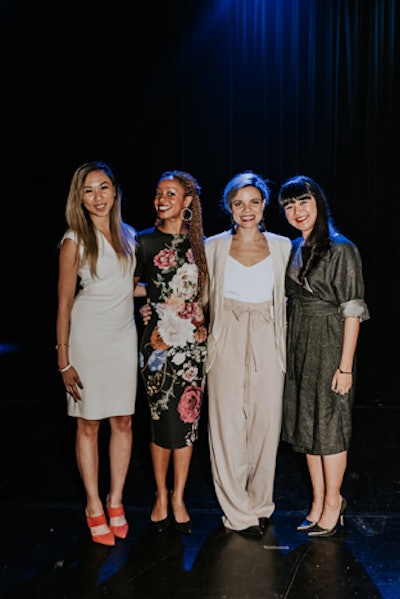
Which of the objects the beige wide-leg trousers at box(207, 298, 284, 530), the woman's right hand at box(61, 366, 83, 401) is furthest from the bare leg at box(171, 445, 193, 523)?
the woman's right hand at box(61, 366, 83, 401)

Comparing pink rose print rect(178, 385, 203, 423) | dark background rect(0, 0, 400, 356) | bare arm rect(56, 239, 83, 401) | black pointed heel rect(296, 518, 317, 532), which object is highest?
dark background rect(0, 0, 400, 356)

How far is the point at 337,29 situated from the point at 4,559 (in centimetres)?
634

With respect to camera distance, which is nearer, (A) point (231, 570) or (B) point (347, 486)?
(A) point (231, 570)

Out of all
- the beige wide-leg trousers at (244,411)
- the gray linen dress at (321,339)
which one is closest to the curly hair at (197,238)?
the beige wide-leg trousers at (244,411)

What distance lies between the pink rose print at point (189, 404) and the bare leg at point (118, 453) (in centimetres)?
22

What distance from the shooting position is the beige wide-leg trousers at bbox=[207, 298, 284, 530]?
256cm

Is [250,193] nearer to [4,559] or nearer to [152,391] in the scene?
[152,391]

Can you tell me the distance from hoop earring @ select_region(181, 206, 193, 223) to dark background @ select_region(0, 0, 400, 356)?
441 cm

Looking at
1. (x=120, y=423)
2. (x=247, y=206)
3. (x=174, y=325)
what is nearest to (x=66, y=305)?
(x=174, y=325)

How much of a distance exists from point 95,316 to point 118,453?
0.60 meters

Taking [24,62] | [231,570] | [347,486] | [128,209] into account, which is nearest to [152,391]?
[231,570]

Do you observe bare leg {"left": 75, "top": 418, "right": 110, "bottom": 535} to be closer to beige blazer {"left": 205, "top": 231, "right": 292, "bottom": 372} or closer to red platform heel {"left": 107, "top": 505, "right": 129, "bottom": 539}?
red platform heel {"left": 107, "top": 505, "right": 129, "bottom": 539}

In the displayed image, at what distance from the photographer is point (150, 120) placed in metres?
7.38

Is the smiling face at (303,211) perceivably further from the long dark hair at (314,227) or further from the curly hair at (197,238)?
the curly hair at (197,238)
